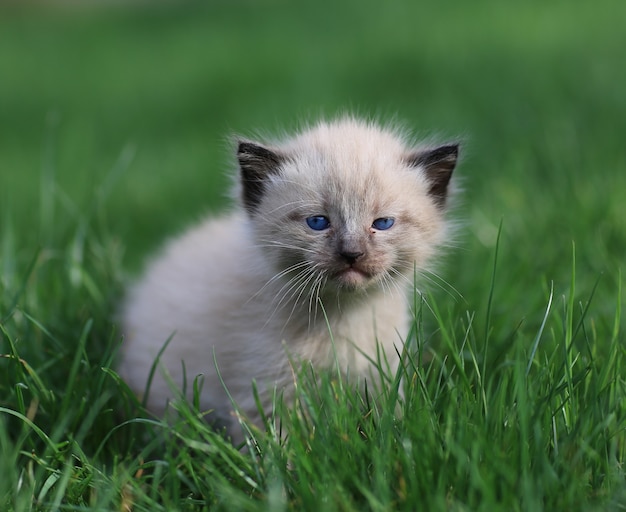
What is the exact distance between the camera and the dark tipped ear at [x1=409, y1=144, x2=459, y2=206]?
2.83 meters

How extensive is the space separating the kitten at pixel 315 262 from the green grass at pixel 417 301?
0.23 metres

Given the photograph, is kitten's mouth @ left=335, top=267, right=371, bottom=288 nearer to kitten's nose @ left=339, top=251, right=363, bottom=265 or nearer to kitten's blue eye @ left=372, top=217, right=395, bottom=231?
kitten's nose @ left=339, top=251, right=363, bottom=265

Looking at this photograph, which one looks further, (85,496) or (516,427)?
(85,496)

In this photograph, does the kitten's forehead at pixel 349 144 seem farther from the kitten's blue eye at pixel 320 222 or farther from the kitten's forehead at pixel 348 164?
the kitten's blue eye at pixel 320 222

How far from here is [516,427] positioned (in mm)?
2070

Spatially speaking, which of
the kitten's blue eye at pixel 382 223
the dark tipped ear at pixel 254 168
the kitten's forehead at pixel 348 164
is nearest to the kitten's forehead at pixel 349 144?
the kitten's forehead at pixel 348 164

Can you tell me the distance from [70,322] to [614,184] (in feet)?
9.67

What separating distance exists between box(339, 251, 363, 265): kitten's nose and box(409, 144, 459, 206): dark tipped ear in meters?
0.53

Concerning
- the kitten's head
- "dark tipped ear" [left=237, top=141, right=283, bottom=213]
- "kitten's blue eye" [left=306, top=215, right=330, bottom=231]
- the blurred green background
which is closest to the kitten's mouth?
the kitten's head

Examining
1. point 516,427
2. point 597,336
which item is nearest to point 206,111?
point 597,336

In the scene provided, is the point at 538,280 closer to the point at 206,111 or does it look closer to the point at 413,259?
the point at 413,259

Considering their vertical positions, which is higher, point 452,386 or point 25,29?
point 25,29

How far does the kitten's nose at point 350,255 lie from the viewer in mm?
2490

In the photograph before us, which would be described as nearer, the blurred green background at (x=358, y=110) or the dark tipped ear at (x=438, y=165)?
the dark tipped ear at (x=438, y=165)
